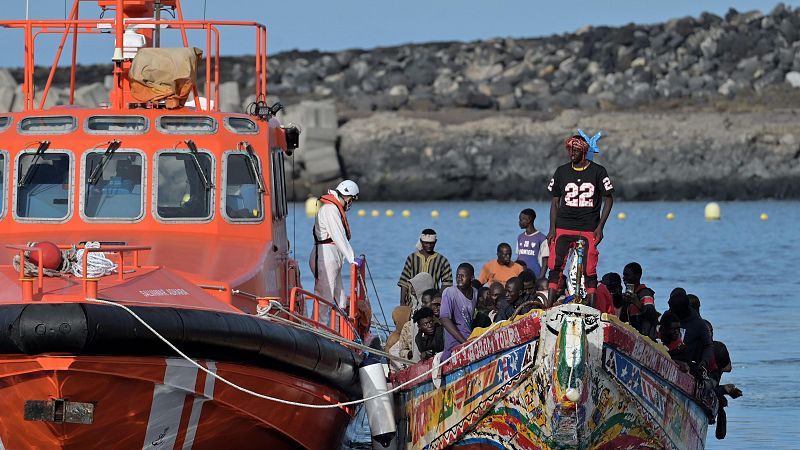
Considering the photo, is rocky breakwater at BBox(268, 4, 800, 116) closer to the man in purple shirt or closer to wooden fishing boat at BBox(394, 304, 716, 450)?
the man in purple shirt

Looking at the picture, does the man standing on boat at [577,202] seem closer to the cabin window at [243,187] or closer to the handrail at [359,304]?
the cabin window at [243,187]

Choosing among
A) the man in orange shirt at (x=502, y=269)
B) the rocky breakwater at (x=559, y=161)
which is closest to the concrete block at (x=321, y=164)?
the rocky breakwater at (x=559, y=161)

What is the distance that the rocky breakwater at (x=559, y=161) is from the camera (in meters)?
67.2

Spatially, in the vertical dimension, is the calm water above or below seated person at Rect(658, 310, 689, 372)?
below

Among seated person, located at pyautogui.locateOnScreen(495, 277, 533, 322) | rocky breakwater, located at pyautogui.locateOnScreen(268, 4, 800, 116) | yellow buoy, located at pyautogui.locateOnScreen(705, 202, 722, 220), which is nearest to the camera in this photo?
seated person, located at pyautogui.locateOnScreen(495, 277, 533, 322)

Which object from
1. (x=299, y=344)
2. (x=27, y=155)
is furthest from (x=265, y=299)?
(x=27, y=155)

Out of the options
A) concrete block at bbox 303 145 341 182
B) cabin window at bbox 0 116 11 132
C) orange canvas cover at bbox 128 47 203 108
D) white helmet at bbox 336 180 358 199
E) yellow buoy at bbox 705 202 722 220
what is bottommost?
yellow buoy at bbox 705 202 722 220

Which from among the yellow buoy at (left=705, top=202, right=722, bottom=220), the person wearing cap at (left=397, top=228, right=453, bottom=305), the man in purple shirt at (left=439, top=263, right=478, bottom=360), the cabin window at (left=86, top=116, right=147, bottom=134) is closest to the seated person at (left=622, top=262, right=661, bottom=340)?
the man in purple shirt at (left=439, top=263, right=478, bottom=360)

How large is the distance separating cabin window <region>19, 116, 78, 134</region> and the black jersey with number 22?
343 cm

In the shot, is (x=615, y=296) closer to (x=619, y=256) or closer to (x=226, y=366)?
(x=226, y=366)

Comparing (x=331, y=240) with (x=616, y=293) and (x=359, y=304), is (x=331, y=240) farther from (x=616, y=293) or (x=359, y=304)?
(x=616, y=293)

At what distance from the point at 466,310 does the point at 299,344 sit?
285cm

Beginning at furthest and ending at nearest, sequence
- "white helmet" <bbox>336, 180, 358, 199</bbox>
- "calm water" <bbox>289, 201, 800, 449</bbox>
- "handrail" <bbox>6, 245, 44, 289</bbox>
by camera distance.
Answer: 1. "calm water" <bbox>289, 201, 800, 449</bbox>
2. "white helmet" <bbox>336, 180, 358, 199</bbox>
3. "handrail" <bbox>6, 245, 44, 289</bbox>

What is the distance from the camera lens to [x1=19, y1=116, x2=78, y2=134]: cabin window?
12.1 meters
